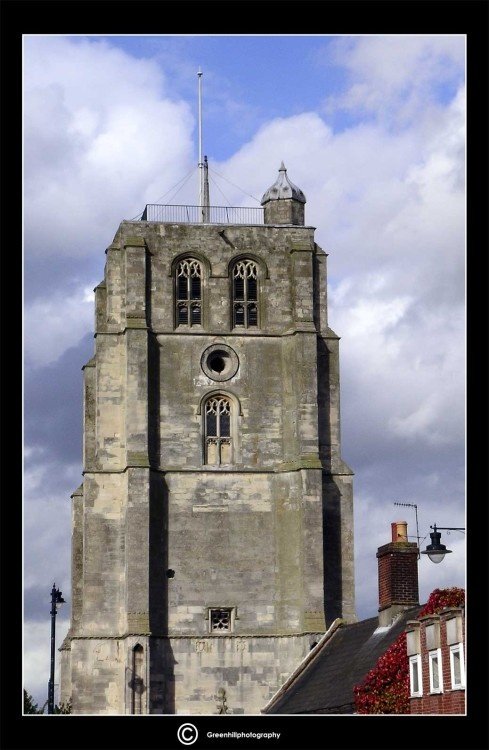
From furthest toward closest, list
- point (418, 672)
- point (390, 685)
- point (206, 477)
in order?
point (206, 477), point (390, 685), point (418, 672)

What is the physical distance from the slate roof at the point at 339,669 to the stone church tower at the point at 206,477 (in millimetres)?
8841

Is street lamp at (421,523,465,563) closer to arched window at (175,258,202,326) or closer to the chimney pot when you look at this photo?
the chimney pot

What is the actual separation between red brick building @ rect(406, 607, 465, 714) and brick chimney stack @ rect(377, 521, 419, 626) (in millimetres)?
10052

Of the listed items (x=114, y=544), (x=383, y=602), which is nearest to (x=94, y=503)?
(x=114, y=544)

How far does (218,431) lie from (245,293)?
615 cm

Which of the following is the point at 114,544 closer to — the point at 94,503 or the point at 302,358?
the point at 94,503

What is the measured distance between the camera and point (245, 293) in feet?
242

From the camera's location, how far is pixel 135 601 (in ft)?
224

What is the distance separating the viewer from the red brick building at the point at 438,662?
31.0 meters

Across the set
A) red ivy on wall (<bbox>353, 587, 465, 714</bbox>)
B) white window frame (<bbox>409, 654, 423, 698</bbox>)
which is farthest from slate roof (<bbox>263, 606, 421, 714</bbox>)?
white window frame (<bbox>409, 654, 423, 698</bbox>)
